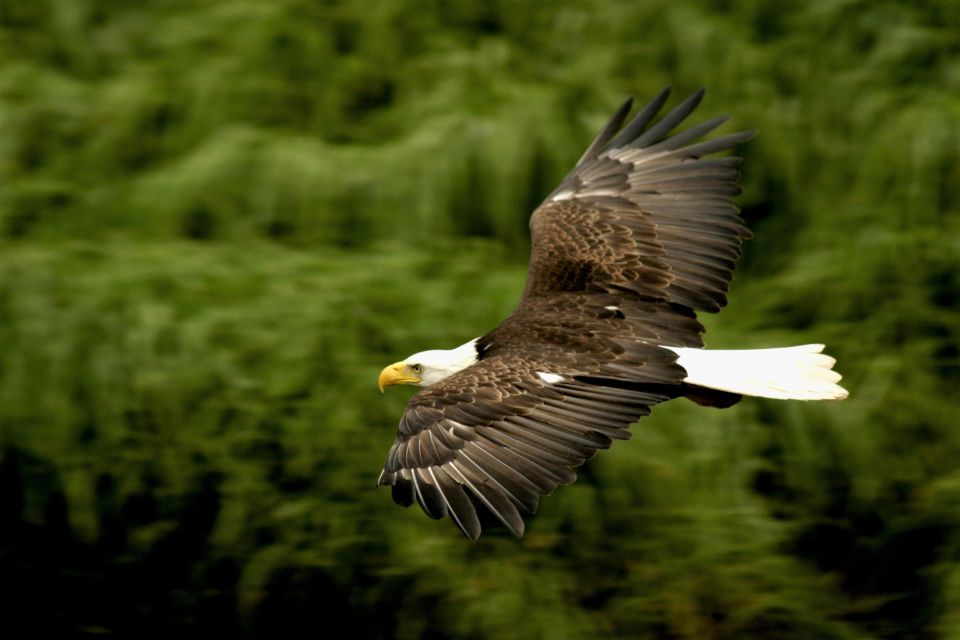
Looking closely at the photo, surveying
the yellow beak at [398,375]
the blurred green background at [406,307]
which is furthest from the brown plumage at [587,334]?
the blurred green background at [406,307]

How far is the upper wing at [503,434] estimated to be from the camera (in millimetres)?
5098

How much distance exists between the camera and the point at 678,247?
21.3 ft

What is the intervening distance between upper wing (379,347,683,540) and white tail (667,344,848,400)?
0.11 m

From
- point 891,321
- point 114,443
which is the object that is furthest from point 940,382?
point 114,443

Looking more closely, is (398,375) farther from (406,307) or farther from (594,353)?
(406,307)

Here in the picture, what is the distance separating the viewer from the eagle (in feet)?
17.1

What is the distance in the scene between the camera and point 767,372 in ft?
18.8

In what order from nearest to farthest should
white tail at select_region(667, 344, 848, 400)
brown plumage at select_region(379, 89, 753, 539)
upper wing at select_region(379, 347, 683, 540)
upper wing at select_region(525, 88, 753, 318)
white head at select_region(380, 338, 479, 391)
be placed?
upper wing at select_region(379, 347, 683, 540) < brown plumage at select_region(379, 89, 753, 539) < white tail at select_region(667, 344, 848, 400) < white head at select_region(380, 338, 479, 391) < upper wing at select_region(525, 88, 753, 318)

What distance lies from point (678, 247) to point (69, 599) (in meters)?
3.04

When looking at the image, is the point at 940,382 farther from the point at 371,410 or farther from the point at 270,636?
the point at 270,636

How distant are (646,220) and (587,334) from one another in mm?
853

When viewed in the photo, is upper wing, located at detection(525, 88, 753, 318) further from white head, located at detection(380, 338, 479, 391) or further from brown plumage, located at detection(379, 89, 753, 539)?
white head, located at detection(380, 338, 479, 391)

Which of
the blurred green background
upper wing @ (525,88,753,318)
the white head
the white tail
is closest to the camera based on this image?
the white tail

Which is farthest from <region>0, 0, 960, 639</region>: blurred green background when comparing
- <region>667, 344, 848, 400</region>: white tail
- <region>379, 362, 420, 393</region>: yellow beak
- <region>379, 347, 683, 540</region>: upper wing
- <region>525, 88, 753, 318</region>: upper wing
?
<region>379, 347, 683, 540</region>: upper wing
